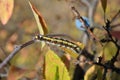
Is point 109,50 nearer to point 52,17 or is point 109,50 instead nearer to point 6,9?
point 6,9

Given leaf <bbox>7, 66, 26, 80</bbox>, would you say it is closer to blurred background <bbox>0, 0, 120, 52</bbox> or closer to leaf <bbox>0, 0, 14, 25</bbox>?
leaf <bbox>0, 0, 14, 25</bbox>

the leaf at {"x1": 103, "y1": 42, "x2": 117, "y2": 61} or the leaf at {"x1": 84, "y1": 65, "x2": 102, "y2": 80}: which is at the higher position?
the leaf at {"x1": 103, "y1": 42, "x2": 117, "y2": 61}

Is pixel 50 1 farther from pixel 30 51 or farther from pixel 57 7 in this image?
pixel 30 51

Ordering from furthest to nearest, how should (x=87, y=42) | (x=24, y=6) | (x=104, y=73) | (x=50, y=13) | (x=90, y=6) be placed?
(x=50, y=13), (x=24, y=6), (x=90, y=6), (x=87, y=42), (x=104, y=73)

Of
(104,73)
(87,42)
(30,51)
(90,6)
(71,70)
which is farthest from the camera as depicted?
(30,51)

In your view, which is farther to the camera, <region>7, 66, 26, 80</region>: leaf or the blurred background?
the blurred background

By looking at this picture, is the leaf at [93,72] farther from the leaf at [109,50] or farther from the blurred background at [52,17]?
the blurred background at [52,17]

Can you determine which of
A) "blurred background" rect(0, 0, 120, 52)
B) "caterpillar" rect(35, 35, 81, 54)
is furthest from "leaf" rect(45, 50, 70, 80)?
"blurred background" rect(0, 0, 120, 52)

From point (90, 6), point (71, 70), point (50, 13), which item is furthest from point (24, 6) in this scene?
point (71, 70)
